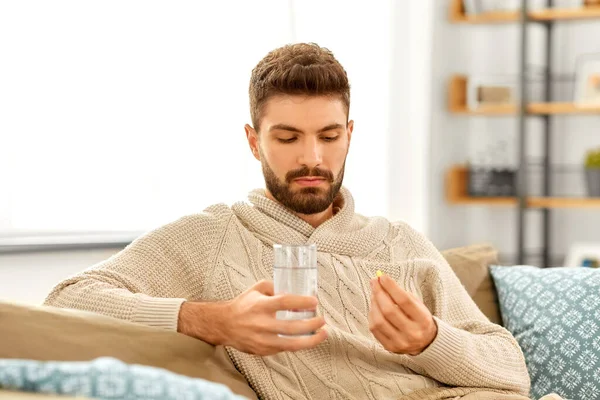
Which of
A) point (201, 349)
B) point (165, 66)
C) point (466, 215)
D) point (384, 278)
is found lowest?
point (466, 215)

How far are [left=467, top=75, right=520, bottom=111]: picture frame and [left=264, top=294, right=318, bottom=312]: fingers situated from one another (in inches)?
147

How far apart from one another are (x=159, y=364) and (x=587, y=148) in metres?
4.03

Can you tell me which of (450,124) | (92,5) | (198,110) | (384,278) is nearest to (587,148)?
(450,124)

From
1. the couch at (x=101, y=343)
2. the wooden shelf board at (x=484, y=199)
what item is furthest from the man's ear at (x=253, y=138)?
the wooden shelf board at (x=484, y=199)

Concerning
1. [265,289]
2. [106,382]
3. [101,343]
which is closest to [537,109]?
[265,289]

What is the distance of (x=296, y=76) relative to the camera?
203 centimetres

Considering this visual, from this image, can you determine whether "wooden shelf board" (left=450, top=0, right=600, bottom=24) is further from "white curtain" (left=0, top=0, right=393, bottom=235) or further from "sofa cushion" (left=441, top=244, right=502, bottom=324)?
"sofa cushion" (left=441, top=244, right=502, bottom=324)

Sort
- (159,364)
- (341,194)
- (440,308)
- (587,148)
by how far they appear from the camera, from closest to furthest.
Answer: (159,364)
(440,308)
(341,194)
(587,148)

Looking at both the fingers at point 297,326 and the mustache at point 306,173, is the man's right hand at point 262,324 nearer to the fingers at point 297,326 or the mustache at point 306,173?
the fingers at point 297,326

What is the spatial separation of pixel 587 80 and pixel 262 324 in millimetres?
3854

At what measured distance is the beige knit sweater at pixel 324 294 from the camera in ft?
5.97

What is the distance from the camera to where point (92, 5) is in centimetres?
366

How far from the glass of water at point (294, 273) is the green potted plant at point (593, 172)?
11.9 feet

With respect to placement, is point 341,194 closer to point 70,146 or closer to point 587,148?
point 70,146
